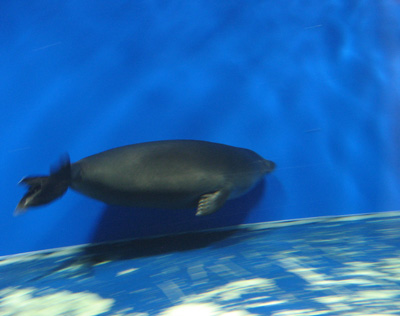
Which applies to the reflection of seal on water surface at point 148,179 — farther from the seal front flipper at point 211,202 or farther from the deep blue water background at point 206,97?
the deep blue water background at point 206,97

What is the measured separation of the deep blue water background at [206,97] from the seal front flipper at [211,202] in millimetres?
341

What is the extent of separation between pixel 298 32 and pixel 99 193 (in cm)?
141

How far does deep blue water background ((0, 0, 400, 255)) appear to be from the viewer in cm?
190

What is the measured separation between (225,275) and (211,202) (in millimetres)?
475

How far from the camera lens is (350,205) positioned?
78.5 inches

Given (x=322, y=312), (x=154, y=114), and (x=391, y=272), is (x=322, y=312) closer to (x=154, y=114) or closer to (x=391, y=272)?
(x=391, y=272)

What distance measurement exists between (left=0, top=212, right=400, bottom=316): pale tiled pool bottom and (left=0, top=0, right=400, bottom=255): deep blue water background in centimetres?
20

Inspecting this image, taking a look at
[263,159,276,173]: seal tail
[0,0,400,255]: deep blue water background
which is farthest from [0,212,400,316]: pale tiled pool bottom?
[263,159,276,173]: seal tail

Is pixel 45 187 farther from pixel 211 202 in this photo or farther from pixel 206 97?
pixel 206 97

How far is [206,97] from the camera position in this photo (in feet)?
6.60

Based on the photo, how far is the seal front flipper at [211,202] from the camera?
151cm

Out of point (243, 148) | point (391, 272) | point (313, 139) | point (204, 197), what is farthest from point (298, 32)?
point (391, 272)

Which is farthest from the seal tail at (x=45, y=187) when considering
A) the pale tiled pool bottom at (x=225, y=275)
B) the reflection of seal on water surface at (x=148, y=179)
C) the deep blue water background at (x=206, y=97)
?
the deep blue water background at (x=206, y=97)

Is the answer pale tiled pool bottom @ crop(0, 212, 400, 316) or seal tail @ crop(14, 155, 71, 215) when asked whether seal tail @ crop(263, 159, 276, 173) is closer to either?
pale tiled pool bottom @ crop(0, 212, 400, 316)
